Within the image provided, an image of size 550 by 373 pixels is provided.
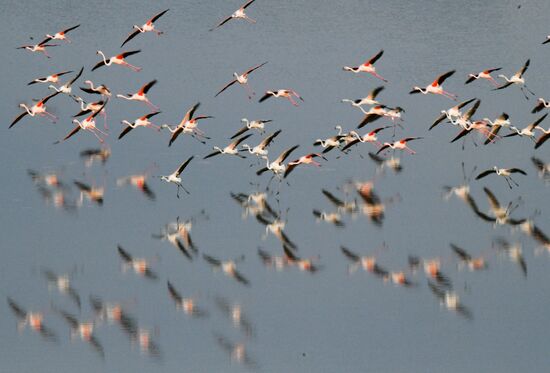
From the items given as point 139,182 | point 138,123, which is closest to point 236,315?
point 139,182

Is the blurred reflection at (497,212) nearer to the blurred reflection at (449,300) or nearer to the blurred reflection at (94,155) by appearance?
the blurred reflection at (449,300)

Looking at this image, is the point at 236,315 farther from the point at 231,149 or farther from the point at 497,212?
the point at 231,149

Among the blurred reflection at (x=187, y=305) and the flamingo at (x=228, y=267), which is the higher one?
the blurred reflection at (x=187, y=305)

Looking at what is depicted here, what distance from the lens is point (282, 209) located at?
27219 mm

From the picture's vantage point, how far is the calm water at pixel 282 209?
69.6 ft

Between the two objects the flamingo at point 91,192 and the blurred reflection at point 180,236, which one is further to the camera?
the flamingo at point 91,192

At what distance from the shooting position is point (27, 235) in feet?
84.8

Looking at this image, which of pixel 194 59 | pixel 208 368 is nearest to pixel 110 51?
pixel 194 59

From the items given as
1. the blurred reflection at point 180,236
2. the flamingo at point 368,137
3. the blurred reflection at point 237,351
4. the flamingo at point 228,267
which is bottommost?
the flamingo at point 368,137

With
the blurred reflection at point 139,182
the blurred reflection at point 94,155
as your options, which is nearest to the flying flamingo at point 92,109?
the blurred reflection at point 94,155

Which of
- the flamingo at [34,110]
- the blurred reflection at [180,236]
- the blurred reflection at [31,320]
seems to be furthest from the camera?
the flamingo at [34,110]

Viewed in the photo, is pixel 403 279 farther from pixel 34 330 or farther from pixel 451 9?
pixel 451 9

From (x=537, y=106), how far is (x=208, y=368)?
14.4m

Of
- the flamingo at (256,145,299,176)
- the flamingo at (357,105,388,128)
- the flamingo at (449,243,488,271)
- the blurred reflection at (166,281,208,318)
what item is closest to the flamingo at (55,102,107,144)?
the flamingo at (256,145,299,176)
